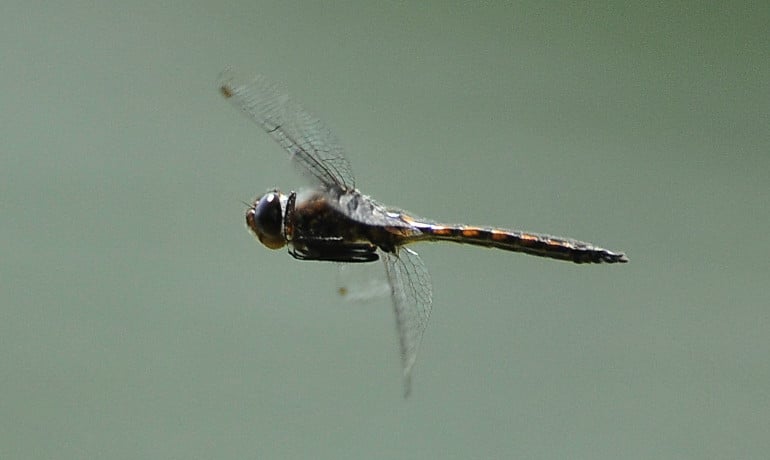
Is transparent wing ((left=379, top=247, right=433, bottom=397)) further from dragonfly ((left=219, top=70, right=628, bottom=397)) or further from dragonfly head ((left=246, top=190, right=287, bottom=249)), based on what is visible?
dragonfly head ((left=246, top=190, right=287, bottom=249))

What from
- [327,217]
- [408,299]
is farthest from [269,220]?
[408,299]

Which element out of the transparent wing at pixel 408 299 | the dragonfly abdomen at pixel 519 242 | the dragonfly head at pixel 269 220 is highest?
the dragonfly abdomen at pixel 519 242

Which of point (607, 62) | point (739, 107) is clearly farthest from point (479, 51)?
point (739, 107)

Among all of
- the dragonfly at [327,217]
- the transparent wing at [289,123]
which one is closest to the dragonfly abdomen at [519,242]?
the dragonfly at [327,217]

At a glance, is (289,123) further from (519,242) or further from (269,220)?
(519,242)

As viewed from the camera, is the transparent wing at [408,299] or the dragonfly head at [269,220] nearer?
the transparent wing at [408,299]

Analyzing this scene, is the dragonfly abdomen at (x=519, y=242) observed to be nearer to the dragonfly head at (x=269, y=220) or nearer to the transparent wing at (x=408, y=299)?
the transparent wing at (x=408, y=299)

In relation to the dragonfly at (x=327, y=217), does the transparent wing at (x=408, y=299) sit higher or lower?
lower

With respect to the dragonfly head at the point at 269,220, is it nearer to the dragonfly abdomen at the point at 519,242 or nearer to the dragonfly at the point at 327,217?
the dragonfly at the point at 327,217

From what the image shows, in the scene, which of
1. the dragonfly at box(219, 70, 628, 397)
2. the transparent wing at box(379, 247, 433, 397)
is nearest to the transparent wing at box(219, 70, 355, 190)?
the dragonfly at box(219, 70, 628, 397)
